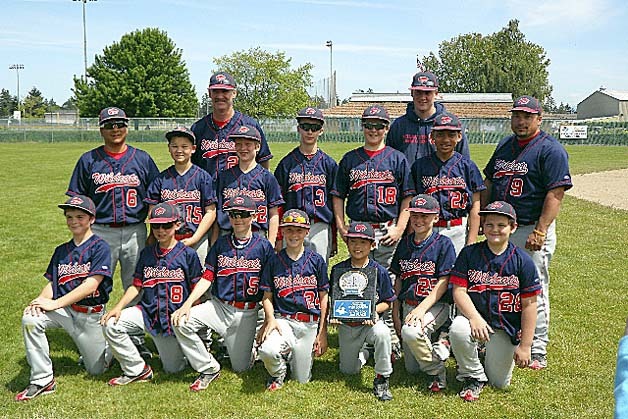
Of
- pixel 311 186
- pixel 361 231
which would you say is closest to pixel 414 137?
pixel 311 186

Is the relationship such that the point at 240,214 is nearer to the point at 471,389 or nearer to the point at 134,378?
the point at 134,378

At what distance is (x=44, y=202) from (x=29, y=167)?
29.7ft

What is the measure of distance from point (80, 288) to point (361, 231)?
7.05ft

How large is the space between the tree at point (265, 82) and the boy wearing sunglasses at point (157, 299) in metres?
60.2

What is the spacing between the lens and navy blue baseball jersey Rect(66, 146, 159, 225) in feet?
17.0

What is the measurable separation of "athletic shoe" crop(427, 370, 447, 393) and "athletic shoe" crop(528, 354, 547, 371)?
84 cm

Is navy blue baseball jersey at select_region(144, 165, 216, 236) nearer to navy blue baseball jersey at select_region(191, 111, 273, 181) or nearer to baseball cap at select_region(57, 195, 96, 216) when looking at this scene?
navy blue baseball jersey at select_region(191, 111, 273, 181)

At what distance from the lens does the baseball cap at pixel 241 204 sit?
4820 millimetres

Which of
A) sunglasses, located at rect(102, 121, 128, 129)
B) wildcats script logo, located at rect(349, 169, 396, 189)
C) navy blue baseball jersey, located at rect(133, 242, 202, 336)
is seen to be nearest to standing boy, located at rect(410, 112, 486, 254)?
wildcats script logo, located at rect(349, 169, 396, 189)

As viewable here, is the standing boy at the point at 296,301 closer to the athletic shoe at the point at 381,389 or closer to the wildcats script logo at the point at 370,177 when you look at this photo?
the athletic shoe at the point at 381,389

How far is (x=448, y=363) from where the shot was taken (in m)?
5.22

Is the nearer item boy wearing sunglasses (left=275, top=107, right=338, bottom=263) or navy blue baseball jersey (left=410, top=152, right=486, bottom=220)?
navy blue baseball jersey (left=410, top=152, right=486, bottom=220)

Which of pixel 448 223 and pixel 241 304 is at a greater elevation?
pixel 448 223

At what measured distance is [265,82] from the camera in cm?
6519
